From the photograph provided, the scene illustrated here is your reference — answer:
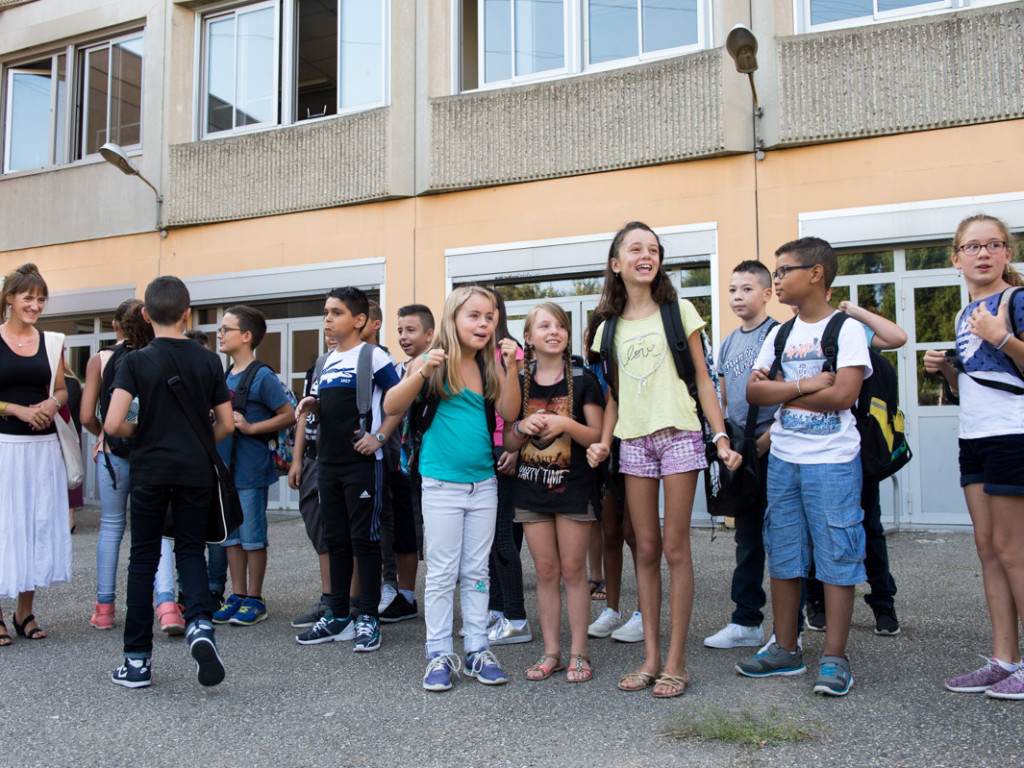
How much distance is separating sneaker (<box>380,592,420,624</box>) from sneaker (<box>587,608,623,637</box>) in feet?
3.62

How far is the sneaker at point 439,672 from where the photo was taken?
11.6ft

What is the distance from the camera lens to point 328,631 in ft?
14.4

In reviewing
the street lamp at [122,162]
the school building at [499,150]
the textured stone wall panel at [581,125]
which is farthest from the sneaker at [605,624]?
the street lamp at [122,162]

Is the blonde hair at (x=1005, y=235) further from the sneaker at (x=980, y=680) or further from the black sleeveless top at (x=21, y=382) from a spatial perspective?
the black sleeveless top at (x=21, y=382)

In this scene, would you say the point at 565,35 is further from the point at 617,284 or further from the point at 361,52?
the point at 617,284

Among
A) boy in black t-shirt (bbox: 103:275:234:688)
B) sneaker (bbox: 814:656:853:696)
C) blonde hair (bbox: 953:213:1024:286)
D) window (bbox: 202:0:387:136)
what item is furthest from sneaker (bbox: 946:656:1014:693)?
window (bbox: 202:0:387:136)

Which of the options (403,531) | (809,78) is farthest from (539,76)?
(403,531)

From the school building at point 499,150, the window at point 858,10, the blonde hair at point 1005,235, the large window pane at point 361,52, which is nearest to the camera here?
the blonde hair at point 1005,235

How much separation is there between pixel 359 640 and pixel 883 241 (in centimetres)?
620

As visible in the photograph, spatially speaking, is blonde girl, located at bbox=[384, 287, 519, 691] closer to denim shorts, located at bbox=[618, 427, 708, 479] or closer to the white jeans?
the white jeans

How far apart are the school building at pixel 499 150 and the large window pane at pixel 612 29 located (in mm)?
28

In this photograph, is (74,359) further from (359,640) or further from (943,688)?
(943,688)

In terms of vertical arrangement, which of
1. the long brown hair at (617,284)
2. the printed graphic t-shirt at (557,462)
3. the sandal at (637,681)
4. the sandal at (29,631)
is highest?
the long brown hair at (617,284)

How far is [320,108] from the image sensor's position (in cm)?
1076
